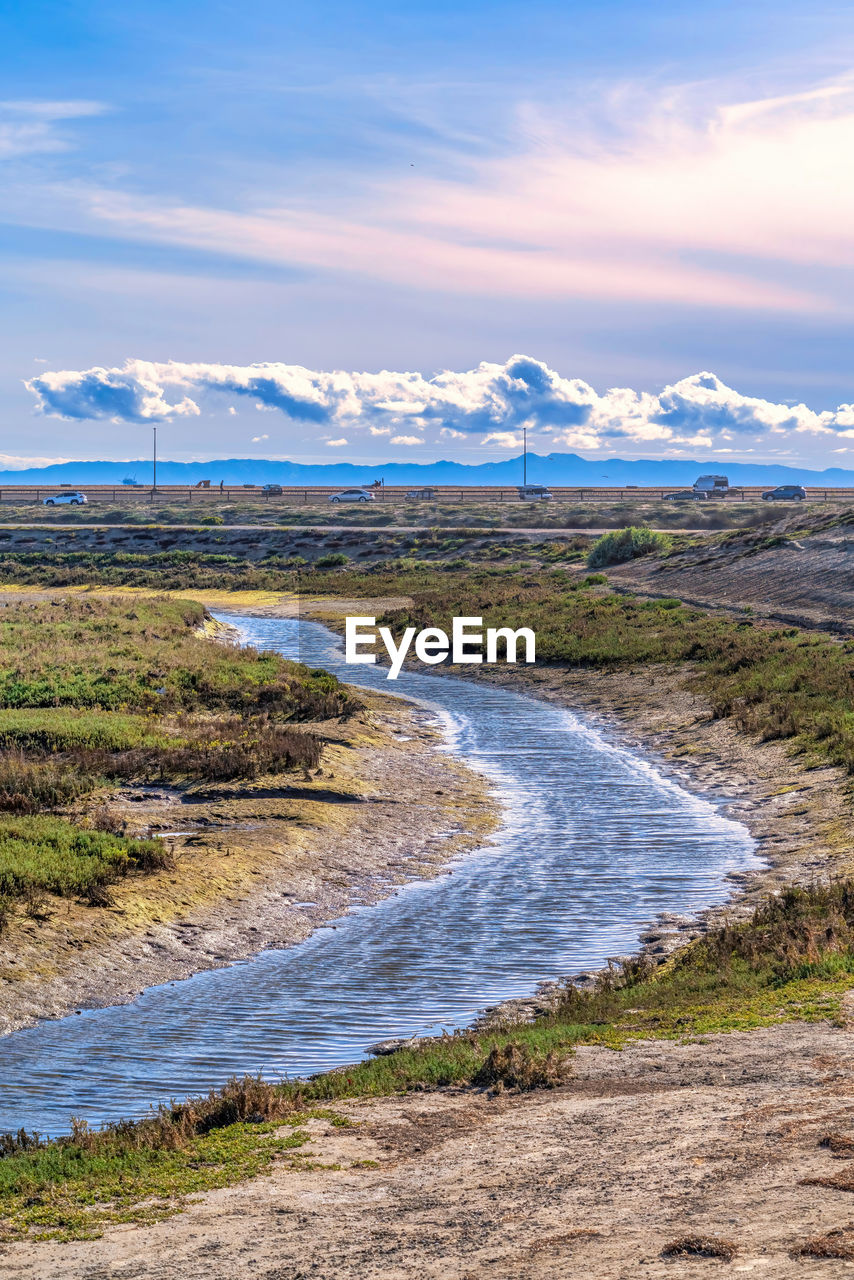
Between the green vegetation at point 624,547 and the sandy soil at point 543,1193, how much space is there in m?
60.7

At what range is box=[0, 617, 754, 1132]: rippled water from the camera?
1138 cm

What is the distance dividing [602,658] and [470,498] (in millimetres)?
103459

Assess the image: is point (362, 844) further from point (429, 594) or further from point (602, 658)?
point (429, 594)

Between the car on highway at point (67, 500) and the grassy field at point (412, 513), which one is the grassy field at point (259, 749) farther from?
the car on highway at point (67, 500)

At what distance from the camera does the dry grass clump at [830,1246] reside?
20.5 feet

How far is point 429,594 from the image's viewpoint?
63688mm

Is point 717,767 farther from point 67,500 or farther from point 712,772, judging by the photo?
point 67,500

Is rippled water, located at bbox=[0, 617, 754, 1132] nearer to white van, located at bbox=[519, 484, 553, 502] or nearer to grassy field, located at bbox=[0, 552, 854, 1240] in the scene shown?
grassy field, located at bbox=[0, 552, 854, 1240]

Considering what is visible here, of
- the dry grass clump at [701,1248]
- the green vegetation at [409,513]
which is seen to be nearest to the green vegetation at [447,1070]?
the dry grass clump at [701,1248]

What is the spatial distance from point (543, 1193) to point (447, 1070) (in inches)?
107

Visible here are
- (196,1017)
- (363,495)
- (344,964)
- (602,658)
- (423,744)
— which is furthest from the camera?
(363,495)

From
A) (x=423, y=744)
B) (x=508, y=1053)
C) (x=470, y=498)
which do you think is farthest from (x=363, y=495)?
(x=508, y=1053)

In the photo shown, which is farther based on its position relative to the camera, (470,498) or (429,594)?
(470,498)

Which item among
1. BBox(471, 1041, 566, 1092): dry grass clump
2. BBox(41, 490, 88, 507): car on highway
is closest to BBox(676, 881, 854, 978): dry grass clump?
BBox(471, 1041, 566, 1092): dry grass clump
